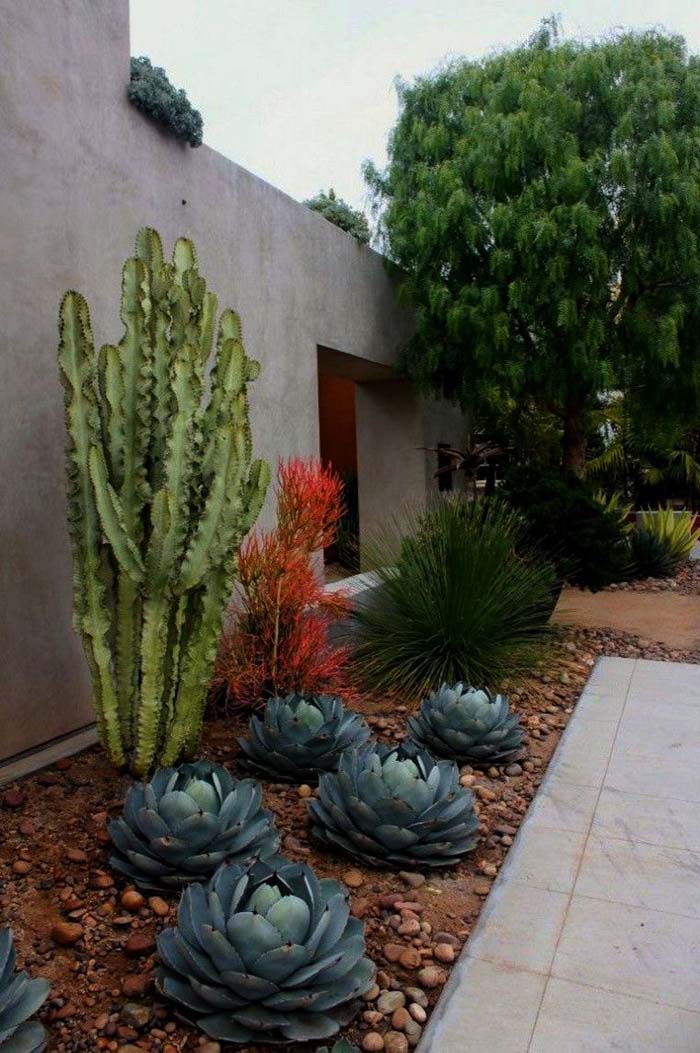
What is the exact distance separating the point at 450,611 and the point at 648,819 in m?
1.91

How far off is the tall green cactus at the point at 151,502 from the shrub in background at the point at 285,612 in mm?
733

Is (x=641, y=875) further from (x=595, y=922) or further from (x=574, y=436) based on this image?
(x=574, y=436)

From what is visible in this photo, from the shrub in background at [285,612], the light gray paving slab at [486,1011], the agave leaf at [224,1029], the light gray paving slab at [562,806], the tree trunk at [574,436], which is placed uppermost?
the tree trunk at [574,436]

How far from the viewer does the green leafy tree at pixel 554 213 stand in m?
7.32

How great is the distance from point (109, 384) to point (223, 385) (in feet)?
1.58

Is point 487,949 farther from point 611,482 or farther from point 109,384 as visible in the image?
point 611,482

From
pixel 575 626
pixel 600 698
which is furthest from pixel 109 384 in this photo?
pixel 575 626

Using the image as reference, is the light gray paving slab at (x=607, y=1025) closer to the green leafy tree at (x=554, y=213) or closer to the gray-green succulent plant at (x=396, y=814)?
the gray-green succulent plant at (x=396, y=814)

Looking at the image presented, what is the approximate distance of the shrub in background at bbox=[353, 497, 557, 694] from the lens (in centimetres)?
490

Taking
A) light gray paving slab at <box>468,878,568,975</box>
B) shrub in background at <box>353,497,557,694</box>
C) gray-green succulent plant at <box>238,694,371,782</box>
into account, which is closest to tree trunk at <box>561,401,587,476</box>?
shrub in background at <box>353,497,557,694</box>

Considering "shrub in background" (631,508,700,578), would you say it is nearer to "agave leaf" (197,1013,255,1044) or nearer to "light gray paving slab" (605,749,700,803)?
"light gray paving slab" (605,749,700,803)

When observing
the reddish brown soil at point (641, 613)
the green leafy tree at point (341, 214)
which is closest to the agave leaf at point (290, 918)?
the reddish brown soil at point (641, 613)

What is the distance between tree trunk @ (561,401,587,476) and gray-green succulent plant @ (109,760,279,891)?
7.39 metres

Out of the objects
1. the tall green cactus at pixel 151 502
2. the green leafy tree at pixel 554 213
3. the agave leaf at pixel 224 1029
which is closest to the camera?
the agave leaf at pixel 224 1029
